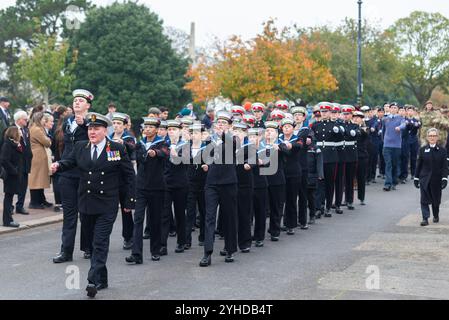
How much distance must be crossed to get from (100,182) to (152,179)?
1.91 m

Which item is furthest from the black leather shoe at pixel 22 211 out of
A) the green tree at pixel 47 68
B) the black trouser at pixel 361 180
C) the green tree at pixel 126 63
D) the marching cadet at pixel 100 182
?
the green tree at pixel 126 63

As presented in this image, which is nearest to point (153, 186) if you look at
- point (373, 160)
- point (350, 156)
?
point (350, 156)

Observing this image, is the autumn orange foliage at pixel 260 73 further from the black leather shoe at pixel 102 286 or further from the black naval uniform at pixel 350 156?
the black leather shoe at pixel 102 286

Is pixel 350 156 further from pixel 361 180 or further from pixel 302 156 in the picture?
pixel 302 156

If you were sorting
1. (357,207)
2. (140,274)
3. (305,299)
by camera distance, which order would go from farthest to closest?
1. (357,207)
2. (140,274)
3. (305,299)

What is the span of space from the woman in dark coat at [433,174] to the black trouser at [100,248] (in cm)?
725

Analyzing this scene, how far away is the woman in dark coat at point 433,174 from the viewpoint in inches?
559

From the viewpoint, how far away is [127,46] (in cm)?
4947

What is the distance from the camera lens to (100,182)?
29.3ft

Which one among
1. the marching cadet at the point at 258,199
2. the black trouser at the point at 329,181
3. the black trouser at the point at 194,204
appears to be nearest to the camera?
the marching cadet at the point at 258,199

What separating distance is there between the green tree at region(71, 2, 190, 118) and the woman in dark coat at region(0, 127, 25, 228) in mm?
34168
